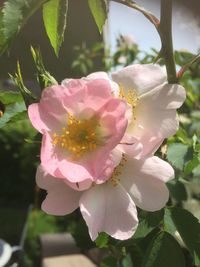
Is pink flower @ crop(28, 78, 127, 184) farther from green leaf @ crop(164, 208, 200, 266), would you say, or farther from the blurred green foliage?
green leaf @ crop(164, 208, 200, 266)

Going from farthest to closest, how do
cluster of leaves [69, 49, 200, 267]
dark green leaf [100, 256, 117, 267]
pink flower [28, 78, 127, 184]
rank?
dark green leaf [100, 256, 117, 267] → cluster of leaves [69, 49, 200, 267] → pink flower [28, 78, 127, 184]

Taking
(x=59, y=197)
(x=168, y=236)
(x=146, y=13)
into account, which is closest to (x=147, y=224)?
(x=168, y=236)

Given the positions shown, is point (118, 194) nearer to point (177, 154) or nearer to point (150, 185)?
point (150, 185)

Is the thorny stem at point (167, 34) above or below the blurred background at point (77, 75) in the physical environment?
above

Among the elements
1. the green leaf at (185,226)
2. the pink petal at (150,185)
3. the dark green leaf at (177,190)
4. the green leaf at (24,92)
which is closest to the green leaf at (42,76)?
the green leaf at (24,92)

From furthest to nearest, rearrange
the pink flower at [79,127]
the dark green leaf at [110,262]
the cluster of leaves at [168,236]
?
the dark green leaf at [110,262]
the cluster of leaves at [168,236]
the pink flower at [79,127]

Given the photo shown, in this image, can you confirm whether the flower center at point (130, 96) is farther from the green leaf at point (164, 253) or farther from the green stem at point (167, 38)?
the green leaf at point (164, 253)

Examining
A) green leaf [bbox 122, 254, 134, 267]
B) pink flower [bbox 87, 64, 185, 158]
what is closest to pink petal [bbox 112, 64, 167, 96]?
pink flower [bbox 87, 64, 185, 158]

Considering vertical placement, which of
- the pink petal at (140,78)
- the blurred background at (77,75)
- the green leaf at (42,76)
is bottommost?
the blurred background at (77,75)
